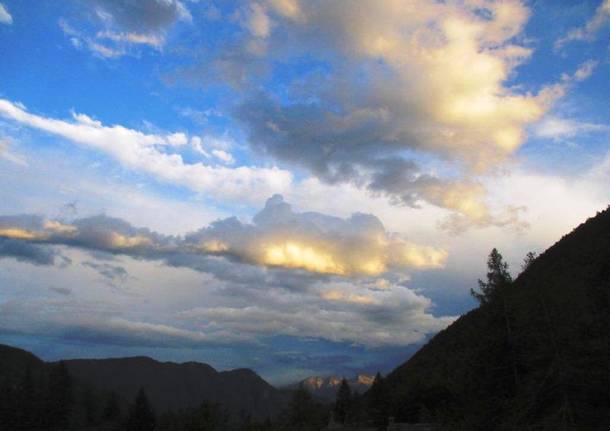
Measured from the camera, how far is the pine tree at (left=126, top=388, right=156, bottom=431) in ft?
330

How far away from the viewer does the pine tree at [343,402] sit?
413 feet

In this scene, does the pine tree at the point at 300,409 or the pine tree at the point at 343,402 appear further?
the pine tree at the point at 343,402

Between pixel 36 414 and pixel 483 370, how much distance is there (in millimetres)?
101436

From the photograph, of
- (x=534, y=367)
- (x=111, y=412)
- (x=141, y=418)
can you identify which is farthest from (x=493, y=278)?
(x=111, y=412)

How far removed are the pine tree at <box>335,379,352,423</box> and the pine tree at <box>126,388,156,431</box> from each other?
42.7 meters

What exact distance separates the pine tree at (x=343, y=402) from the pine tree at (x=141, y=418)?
42.7 m

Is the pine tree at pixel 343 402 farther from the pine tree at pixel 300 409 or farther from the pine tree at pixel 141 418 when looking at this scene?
the pine tree at pixel 141 418

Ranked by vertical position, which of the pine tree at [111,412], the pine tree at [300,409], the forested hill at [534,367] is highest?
the forested hill at [534,367]

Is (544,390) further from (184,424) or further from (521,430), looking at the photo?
(184,424)

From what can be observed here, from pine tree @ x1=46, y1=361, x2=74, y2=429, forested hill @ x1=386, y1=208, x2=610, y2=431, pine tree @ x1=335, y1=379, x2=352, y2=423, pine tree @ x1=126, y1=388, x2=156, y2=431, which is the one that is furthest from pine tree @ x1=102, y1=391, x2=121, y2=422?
forested hill @ x1=386, y1=208, x2=610, y2=431

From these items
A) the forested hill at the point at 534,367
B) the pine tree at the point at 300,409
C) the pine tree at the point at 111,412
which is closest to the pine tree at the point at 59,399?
the pine tree at the point at 111,412

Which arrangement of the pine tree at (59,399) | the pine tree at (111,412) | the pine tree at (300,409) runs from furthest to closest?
the pine tree at (111,412) → the pine tree at (59,399) → the pine tree at (300,409)

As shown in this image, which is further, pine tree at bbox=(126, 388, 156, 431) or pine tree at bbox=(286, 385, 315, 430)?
pine tree at bbox=(126, 388, 156, 431)

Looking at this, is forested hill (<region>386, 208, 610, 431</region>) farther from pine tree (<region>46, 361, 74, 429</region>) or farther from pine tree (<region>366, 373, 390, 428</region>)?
pine tree (<region>46, 361, 74, 429</region>)
